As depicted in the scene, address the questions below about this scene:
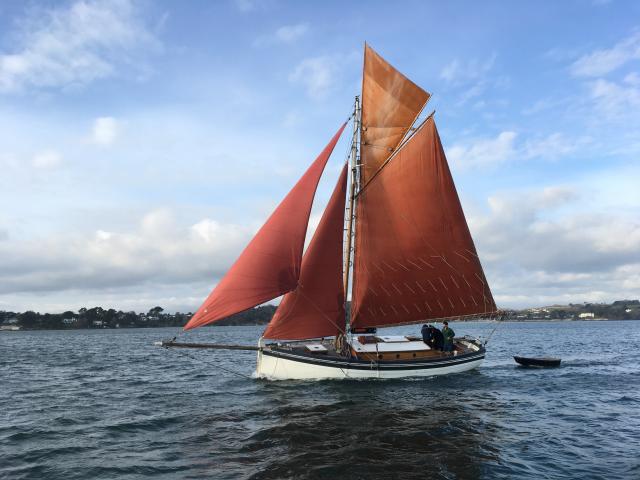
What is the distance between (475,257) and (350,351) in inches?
391

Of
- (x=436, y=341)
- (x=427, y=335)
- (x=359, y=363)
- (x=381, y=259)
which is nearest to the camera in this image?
(x=359, y=363)

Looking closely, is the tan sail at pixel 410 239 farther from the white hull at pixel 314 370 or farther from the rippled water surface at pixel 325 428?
the rippled water surface at pixel 325 428

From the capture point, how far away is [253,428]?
16672 millimetres

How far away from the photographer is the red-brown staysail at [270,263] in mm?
21125

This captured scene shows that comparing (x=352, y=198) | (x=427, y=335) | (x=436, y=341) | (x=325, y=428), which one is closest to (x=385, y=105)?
(x=352, y=198)

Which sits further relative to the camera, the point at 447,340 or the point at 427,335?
the point at 427,335

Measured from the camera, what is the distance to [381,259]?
27688 millimetres

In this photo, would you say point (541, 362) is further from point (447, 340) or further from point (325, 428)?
point (325, 428)

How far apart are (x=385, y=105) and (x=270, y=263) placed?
12.8 metres

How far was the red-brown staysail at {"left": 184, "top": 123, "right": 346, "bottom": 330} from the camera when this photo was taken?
21.1 metres

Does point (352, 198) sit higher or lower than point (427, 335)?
higher

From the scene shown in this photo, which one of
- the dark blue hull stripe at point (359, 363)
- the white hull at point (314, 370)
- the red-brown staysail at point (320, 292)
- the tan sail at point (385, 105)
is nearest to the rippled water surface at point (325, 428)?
the white hull at point (314, 370)

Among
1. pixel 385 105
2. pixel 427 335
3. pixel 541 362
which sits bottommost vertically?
pixel 541 362

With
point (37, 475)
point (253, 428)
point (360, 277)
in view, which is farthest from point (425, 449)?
point (360, 277)
